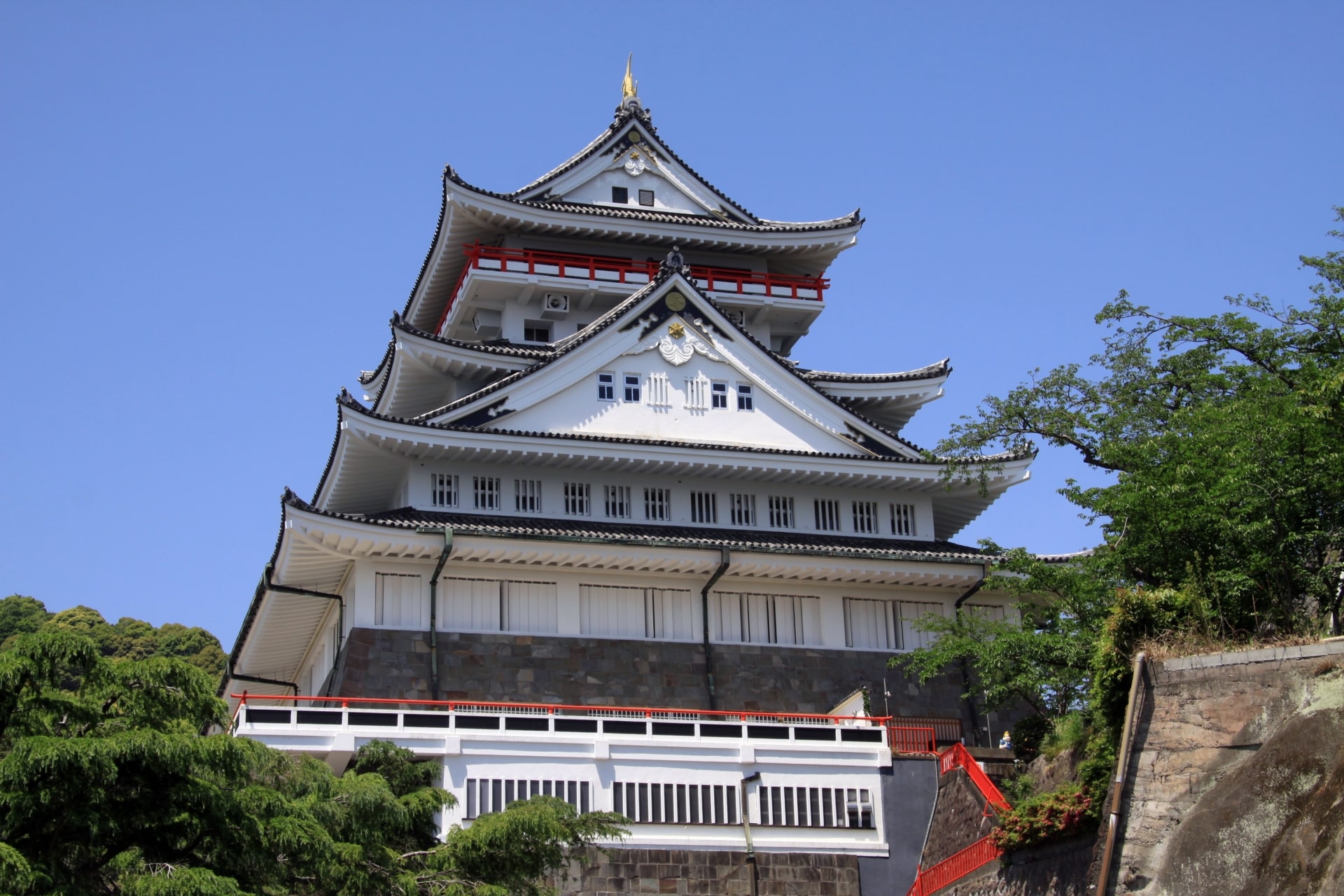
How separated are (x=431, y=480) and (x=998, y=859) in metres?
16.6

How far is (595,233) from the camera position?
45438 millimetres

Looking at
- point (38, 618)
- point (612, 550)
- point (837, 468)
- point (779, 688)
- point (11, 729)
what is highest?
point (38, 618)

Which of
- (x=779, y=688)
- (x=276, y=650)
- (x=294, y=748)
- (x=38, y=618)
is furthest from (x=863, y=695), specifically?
(x=38, y=618)

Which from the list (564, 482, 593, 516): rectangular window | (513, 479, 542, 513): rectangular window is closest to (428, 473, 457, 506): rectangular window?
(513, 479, 542, 513): rectangular window

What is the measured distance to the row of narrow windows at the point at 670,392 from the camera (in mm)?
39281

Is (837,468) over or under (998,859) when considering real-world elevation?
over

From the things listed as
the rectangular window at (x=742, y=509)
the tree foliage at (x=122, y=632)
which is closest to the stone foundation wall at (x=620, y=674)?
the rectangular window at (x=742, y=509)

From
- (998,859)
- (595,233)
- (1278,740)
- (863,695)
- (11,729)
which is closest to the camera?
(11,729)

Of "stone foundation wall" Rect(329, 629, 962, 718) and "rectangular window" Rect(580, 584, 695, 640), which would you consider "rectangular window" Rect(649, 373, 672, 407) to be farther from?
"stone foundation wall" Rect(329, 629, 962, 718)

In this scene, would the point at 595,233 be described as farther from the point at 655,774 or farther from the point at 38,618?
the point at 38,618

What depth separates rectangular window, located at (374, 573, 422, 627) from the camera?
3384 centimetres

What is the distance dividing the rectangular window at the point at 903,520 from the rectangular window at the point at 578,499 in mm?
7650

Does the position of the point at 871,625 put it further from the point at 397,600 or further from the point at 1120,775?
the point at 1120,775

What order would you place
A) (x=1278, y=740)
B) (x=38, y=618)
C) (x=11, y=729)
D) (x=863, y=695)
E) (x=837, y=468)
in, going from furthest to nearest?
1. (x=38, y=618)
2. (x=837, y=468)
3. (x=863, y=695)
4. (x=1278, y=740)
5. (x=11, y=729)
